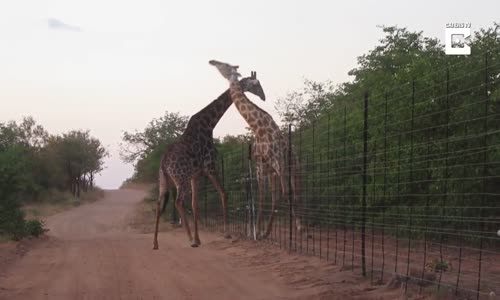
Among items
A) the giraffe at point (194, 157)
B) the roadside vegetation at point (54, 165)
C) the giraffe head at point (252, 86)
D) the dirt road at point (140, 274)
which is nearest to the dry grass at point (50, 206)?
the roadside vegetation at point (54, 165)

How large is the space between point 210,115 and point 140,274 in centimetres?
640

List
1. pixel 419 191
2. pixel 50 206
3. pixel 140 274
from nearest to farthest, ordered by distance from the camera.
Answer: pixel 140 274 < pixel 419 191 < pixel 50 206

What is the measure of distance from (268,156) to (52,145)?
3981 cm

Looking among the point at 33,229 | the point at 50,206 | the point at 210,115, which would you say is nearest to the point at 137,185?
the point at 50,206

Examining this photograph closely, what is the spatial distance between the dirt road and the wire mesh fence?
3.85ft

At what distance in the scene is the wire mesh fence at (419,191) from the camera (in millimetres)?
7190

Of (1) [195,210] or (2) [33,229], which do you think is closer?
(1) [195,210]

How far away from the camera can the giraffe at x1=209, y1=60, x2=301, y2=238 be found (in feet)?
40.9

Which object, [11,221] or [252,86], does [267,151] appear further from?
[11,221]

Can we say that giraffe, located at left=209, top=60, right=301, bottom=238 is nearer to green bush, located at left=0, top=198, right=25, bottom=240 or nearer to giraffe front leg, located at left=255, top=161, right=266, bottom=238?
giraffe front leg, located at left=255, top=161, right=266, bottom=238

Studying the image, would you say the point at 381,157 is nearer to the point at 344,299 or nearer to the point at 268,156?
the point at 268,156

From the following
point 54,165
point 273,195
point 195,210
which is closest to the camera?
point 273,195

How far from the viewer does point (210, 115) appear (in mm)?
14859

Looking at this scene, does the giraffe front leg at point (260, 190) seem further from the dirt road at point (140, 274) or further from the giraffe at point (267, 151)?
the dirt road at point (140, 274)
